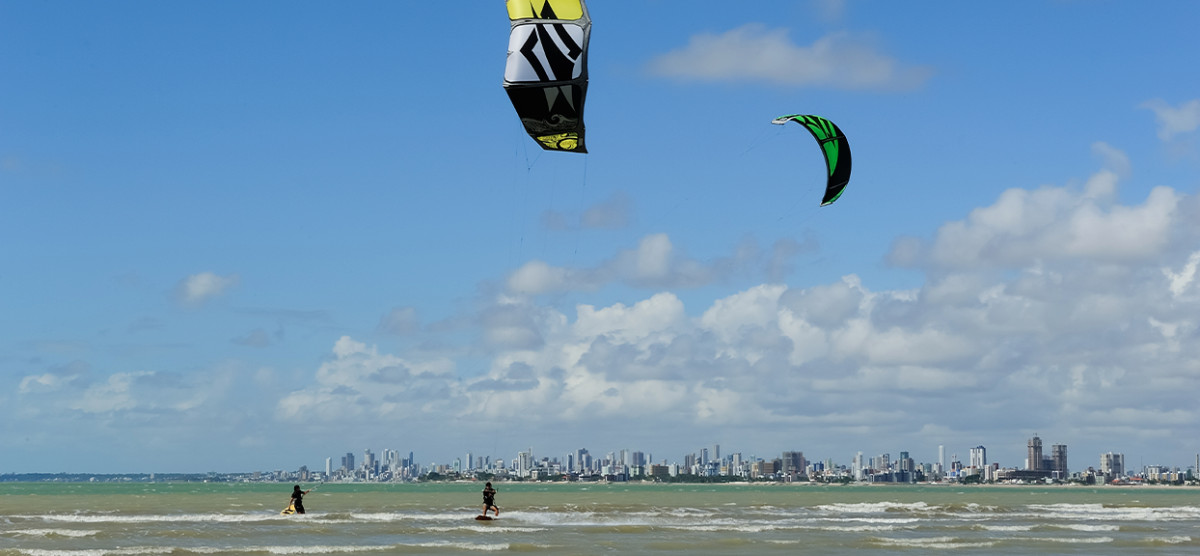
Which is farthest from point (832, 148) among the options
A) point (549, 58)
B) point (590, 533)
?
point (590, 533)

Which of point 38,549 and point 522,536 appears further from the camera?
point 522,536

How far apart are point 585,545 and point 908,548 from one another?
649 cm

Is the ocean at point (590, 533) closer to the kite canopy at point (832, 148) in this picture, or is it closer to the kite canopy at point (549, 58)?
the kite canopy at point (832, 148)

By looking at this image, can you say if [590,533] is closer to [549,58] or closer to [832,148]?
[832,148]

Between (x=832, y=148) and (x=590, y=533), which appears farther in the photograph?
(x=590, y=533)

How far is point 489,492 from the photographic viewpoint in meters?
32.2

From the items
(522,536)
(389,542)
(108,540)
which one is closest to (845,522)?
(522,536)

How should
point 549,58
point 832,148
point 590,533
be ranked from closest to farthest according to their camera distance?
point 549,58 < point 832,148 < point 590,533

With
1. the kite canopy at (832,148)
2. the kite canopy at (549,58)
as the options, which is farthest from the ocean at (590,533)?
the kite canopy at (549,58)

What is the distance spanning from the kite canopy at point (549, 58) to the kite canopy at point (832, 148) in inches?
301

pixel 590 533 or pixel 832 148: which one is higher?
pixel 832 148

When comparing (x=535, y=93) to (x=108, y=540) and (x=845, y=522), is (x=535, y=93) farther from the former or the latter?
(x=845, y=522)

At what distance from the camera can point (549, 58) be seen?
543 inches

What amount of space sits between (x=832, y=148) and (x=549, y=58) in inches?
354
